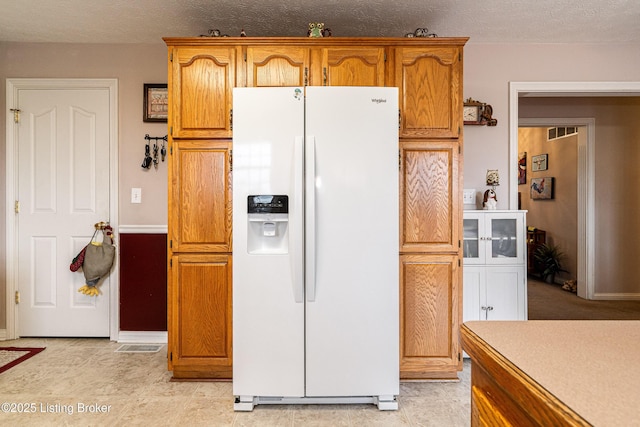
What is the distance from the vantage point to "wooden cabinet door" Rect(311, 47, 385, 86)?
2.43 metres

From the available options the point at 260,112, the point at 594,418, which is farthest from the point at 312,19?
the point at 594,418

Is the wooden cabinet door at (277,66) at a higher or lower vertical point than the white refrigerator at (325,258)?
higher

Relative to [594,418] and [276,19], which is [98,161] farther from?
[594,418]

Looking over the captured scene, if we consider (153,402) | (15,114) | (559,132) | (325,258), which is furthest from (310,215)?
(559,132)

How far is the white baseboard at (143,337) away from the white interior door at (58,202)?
0.17 metres

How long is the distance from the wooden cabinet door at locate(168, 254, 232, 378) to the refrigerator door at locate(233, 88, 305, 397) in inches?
13.4

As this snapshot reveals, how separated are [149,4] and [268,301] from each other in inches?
84.4

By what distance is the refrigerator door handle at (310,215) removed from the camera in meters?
2.05

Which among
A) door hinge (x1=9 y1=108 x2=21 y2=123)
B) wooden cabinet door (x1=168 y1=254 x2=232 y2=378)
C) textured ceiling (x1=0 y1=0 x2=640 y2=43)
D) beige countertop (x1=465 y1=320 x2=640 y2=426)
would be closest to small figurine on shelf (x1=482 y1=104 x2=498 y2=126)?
textured ceiling (x1=0 y1=0 x2=640 y2=43)

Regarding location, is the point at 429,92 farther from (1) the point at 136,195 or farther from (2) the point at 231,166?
(1) the point at 136,195

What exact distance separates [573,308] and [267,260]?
12.8 feet

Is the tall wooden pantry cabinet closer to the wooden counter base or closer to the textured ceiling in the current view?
the textured ceiling

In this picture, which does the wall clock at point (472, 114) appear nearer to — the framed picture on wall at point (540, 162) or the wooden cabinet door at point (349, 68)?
the wooden cabinet door at point (349, 68)

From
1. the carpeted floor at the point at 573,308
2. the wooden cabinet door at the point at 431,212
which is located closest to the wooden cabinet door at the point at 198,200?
the wooden cabinet door at the point at 431,212
